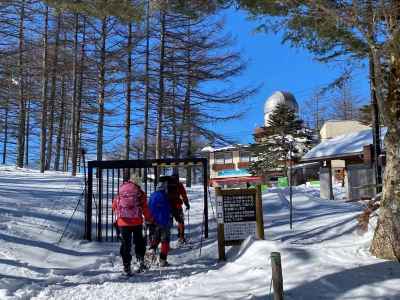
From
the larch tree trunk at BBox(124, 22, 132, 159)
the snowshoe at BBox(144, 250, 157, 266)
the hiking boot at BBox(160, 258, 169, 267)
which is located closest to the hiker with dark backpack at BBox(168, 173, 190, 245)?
the snowshoe at BBox(144, 250, 157, 266)

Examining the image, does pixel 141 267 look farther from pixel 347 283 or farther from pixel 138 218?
pixel 347 283

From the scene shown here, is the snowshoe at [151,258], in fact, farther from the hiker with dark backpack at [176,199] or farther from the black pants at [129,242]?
the hiker with dark backpack at [176,199]

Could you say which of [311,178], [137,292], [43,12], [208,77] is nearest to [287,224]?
[137,292]

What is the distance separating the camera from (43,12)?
86.5 ft

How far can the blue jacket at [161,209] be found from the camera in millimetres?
8891

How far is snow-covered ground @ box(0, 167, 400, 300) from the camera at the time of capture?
6242mm

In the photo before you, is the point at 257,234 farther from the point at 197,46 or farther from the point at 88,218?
the point at 197,46

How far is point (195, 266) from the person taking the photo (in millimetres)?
8570

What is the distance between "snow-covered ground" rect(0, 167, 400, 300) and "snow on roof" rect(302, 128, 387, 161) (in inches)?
536

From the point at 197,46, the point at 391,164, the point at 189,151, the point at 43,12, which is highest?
the point at 43,12

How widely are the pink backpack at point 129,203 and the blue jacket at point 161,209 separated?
828mm

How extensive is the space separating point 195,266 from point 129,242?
1336 millimetres

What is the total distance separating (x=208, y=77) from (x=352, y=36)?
57.3 feet

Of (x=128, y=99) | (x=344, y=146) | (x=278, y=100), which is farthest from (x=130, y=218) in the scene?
(x=278, y=100)
